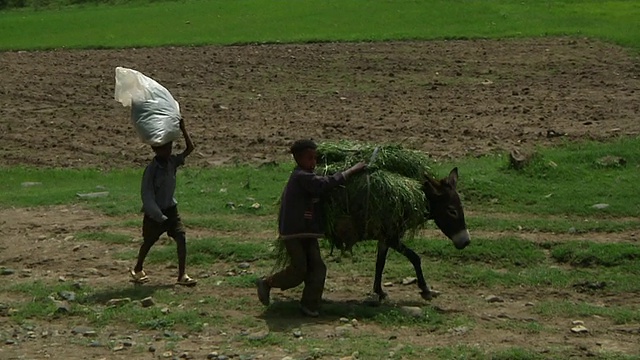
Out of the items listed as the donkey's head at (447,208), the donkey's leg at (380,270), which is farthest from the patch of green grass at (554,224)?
the donkey's leg at (380,270)

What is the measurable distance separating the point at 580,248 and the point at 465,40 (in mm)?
16205

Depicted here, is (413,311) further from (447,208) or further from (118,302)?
(118,302)

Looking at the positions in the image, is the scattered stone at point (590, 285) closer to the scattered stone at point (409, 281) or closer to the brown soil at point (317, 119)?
the brown soil at point (317, 119)

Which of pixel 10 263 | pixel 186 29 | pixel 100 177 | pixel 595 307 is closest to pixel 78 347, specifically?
pixel 10 263

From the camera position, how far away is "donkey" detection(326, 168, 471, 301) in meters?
10.1

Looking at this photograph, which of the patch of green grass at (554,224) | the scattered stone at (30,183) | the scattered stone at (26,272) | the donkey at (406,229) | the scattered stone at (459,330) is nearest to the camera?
the scattered stone at (459,330)

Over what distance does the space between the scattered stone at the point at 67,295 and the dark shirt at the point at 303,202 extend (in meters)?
2.20

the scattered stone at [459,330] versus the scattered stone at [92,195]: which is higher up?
the scattered stone at [459,330]

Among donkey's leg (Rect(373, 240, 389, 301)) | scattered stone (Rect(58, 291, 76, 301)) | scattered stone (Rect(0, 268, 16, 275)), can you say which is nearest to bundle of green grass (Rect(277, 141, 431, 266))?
donkey's leg (Rect(373, 240, 389, 301))

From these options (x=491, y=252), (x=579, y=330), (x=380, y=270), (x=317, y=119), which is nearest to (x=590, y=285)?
(x=491, y=252)

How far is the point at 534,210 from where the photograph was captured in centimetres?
1323

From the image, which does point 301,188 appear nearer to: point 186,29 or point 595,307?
point 595,307

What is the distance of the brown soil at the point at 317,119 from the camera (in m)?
9.53

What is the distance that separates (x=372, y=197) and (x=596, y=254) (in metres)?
2.92
